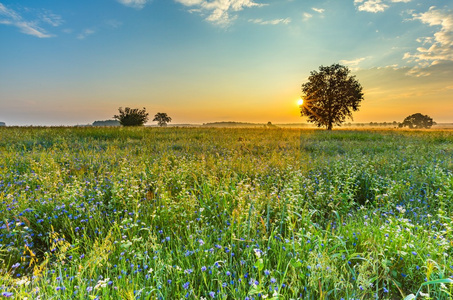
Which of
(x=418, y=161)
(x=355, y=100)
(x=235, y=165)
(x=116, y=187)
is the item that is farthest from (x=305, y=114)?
(x=116, y=187)

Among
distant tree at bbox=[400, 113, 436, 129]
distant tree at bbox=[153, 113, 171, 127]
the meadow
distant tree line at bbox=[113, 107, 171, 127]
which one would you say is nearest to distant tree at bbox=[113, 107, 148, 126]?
distant tree line at bbox=[113, 107, 171, 127]

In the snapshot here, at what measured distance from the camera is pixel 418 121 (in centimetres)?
11738

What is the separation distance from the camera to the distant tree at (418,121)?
379 feet

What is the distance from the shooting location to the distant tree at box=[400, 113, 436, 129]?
116m

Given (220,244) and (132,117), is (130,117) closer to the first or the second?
(132,117)

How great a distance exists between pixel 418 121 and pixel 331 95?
107256mm

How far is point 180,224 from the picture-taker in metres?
3.82

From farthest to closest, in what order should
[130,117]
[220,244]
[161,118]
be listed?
[161,118], [130,117], [220,244]

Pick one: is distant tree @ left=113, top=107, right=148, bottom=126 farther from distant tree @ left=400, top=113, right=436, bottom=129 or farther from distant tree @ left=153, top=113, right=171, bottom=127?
distant tree @ left=400, top=113, right=436, bottom=129

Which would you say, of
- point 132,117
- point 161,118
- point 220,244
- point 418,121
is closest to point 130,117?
point 132,117

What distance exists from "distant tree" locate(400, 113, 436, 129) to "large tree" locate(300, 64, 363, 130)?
96.1 meters

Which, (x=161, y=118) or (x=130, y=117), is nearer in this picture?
(x=130, y=117)

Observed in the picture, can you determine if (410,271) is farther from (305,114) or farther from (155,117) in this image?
(155,117)

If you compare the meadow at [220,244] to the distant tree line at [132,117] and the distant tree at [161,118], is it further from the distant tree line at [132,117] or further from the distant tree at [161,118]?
the distant tree at [161,118]
